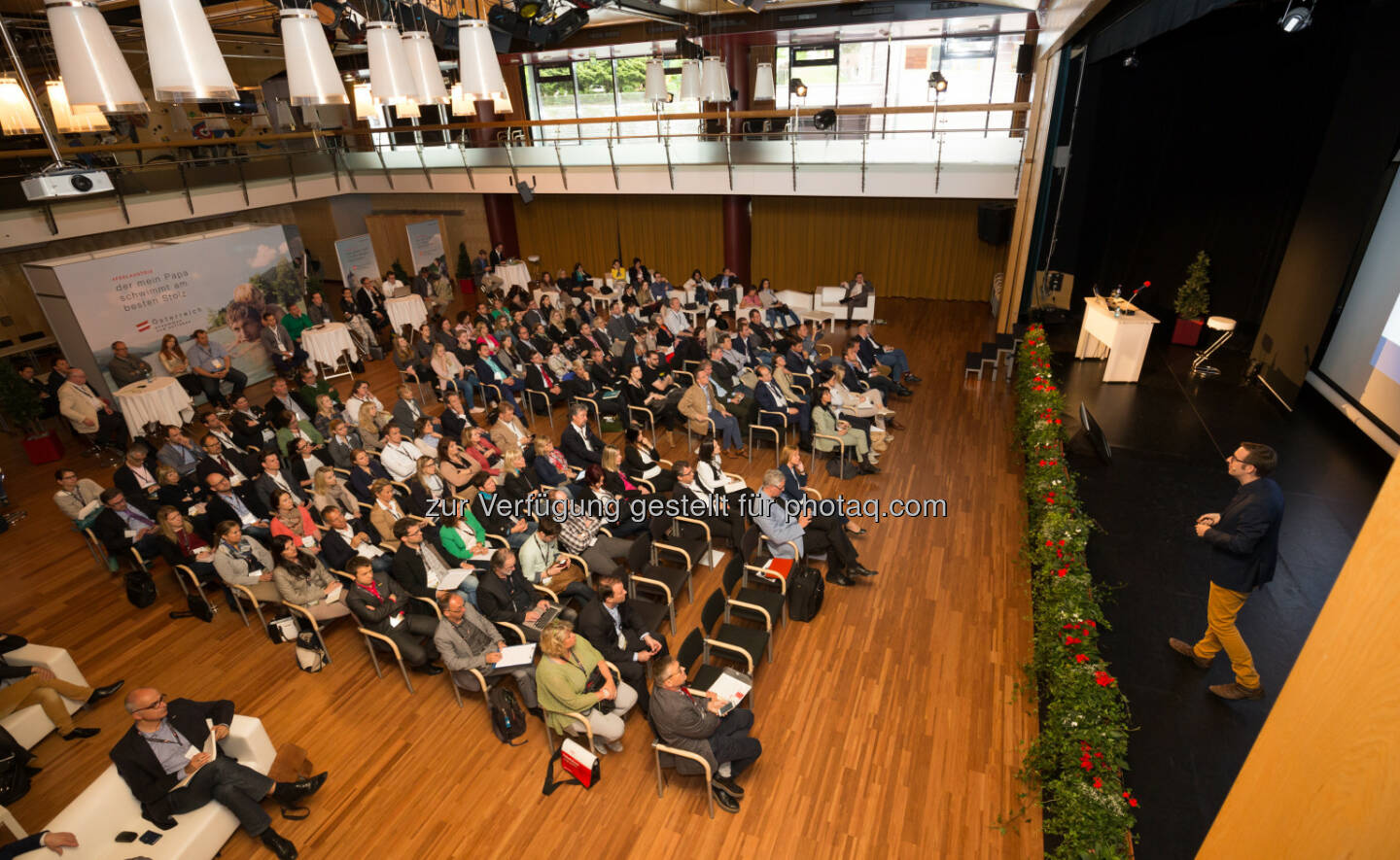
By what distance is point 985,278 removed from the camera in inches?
595

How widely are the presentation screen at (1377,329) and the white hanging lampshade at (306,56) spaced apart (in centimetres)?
941

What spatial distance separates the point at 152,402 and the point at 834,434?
31.5ft

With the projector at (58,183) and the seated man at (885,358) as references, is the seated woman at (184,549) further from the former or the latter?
the seated man at (885,358)

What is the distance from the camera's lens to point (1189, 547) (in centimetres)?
590

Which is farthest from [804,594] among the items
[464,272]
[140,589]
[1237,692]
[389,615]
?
[464,272]

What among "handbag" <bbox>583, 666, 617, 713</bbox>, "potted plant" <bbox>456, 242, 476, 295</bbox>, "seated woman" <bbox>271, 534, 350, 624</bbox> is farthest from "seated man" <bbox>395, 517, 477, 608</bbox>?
"potted plant" <bbox>456, 242, 476, 295</bbox>

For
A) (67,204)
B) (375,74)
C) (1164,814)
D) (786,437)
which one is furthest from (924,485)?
(67,204)

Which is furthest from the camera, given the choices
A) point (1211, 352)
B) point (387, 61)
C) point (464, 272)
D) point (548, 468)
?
point (464, 272)

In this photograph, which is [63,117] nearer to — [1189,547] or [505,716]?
[505,716]

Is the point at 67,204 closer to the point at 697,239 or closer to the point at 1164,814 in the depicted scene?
the point at 697,239

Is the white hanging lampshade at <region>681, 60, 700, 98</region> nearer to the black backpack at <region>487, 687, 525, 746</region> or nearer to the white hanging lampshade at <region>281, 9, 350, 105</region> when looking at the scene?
the white hanging lampshade at <region>281, 9, 350, 105</region>

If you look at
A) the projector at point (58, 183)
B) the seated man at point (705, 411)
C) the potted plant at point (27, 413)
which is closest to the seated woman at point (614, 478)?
the seated man at point (705, 411)

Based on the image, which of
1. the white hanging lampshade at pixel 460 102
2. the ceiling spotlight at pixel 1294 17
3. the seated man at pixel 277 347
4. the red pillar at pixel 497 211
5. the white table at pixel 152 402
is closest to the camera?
the white hanging lampshade at pixel 460 102

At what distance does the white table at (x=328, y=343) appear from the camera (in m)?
11.5
